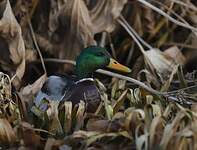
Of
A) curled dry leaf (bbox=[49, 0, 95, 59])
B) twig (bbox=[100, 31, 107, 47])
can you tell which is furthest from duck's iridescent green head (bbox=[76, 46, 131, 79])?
twig (bbox=[100, 31, 107, 47])

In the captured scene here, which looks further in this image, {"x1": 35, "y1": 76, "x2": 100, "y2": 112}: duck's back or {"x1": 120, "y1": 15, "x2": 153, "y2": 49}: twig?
{"x1": 120, "y1": 15, "x2": 153, "y2": 49}: twig

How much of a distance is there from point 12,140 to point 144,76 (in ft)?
4.44

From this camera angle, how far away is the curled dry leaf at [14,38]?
450cm

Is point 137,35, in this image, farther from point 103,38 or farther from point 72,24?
point 72,24

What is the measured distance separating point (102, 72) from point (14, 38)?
0.62 metres

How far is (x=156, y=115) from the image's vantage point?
344cm

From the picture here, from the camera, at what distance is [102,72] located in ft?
15.1

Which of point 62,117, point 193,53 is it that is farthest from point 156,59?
point 62,117

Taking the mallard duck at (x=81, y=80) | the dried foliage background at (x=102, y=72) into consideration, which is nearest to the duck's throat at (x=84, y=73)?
the mallard duck at (x=81, y=80)

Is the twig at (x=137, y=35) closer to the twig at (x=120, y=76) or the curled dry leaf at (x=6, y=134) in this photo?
the twig at (x=120, y=76)

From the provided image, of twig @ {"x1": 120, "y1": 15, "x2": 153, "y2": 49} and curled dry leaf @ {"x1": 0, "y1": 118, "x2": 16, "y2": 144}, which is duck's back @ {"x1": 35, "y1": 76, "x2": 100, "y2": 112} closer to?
curled dry leaf @ {"x1": 0, "y1": 118, "x2": 16, "y2": 144}

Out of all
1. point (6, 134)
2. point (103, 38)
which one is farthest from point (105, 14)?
point (6, 134)

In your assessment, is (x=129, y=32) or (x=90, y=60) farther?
(x=129, y=32)

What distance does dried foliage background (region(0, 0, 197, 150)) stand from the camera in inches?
131
